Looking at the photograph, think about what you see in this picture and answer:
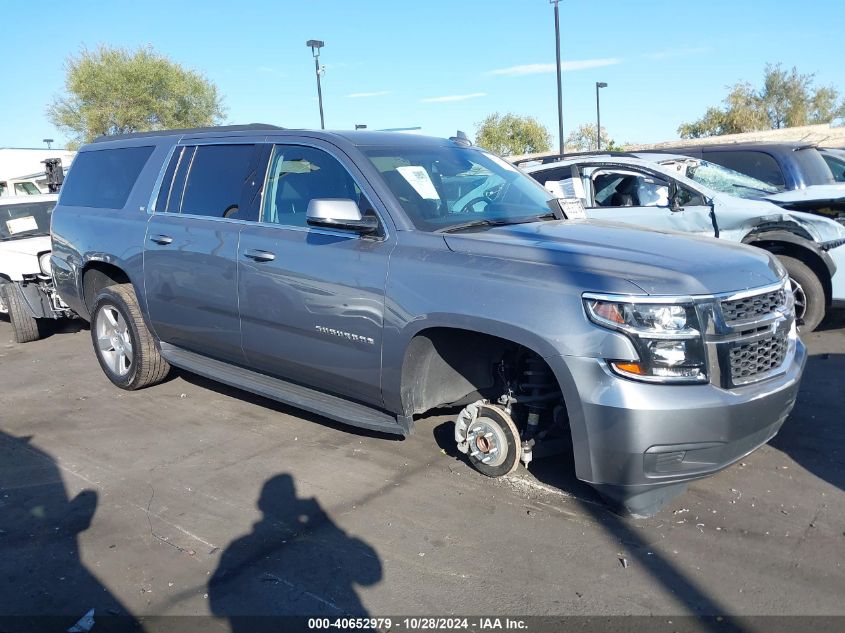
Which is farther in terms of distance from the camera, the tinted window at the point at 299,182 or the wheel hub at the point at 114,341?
the wheel hub at the point at 114,341

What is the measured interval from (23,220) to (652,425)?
8.17 metres

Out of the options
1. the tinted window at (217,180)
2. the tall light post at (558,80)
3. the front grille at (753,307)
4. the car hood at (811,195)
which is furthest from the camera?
the tall light post at (558,80)

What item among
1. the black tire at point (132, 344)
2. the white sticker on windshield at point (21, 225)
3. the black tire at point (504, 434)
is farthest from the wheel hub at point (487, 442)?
the white sticker on windshield at point (21, 225)

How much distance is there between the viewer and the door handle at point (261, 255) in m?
4.49

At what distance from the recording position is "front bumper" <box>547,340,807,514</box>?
10.4 ft

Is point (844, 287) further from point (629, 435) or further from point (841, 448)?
point (629, 435)

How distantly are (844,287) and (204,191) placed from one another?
5639 millimetres

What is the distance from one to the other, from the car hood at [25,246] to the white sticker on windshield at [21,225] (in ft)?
1.22

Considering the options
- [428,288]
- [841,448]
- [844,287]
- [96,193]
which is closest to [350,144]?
[428,288]

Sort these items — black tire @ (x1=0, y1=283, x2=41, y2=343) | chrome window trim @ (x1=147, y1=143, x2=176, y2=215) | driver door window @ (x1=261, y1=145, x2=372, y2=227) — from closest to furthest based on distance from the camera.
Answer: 1. driver door window @ (x1=261, y1=145, x2=372, y2=227)
2. chrome window trim @ (x1=147, y1=143, x2=176, y2=215)
3. black tire @ (x1=0, y1=283, x2=41, y2=343)

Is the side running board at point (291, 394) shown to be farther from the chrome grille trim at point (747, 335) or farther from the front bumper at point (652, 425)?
the chrome grille trim at point (747, 335)

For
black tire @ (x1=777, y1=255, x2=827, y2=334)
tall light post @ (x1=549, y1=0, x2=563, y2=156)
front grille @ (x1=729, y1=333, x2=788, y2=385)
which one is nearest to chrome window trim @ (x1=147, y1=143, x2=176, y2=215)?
front grille @ (x1=729, y1=333, x2=788, y2=385)

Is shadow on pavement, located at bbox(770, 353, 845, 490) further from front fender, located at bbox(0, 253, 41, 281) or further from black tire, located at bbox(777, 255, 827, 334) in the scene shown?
front fender, located at bbox(0, 253, 41, 281)

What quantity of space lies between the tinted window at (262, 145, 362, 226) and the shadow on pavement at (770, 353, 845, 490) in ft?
10.0
